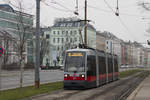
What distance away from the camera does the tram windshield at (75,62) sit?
857 inches

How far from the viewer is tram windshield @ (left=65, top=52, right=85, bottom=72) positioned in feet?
71.4

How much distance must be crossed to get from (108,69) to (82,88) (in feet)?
24.6

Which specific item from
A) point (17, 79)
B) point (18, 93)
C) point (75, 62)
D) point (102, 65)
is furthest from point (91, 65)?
point (17, 79)

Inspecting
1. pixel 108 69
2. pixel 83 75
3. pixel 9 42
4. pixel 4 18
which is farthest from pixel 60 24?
pixel 83 75

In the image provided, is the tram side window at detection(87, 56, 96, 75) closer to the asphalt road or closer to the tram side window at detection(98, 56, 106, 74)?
the tram side window at detection(98, 56, 106, 74)

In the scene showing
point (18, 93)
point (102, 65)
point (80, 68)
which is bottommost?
point (18, 93)

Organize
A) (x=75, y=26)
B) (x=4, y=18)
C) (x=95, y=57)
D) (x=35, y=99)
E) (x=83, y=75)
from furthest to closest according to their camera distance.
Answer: (x=75, y=26)
(x=4, y=18)
(x=95, y=57)
(x=83, y=75)
(x=35, y=99)

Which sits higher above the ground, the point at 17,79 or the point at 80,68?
the point at 80,68

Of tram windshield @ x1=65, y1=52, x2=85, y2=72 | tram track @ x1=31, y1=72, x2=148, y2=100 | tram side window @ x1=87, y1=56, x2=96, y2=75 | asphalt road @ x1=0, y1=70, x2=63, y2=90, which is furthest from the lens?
asphalt road @ x1=0, y1=70, x2=63, y2=90

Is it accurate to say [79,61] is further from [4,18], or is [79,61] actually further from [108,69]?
[4,18]

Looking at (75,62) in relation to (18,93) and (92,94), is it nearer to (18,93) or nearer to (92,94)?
(92,94)

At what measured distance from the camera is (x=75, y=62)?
2192cm

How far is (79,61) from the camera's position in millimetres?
21906

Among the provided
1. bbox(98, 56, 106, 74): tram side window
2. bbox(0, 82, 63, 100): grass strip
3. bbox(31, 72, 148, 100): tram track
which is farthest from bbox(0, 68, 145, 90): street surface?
bbox(98, 56, 106, 74): tram side window
